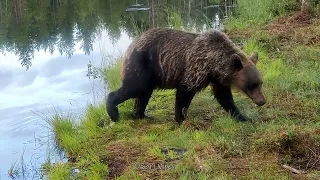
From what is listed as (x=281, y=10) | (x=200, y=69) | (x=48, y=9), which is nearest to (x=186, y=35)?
(x=200, y=69)

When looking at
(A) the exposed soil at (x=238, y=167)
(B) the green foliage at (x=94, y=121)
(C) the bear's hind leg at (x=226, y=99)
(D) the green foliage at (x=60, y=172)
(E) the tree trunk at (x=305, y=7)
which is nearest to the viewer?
(A) the exposed soil at (x=238, y=167)

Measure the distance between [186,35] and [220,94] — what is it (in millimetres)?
1044

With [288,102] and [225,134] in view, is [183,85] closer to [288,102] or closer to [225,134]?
[225,134]

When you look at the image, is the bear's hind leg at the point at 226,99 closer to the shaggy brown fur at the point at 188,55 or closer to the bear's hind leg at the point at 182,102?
the shaggy brown fur at the point at 188,55

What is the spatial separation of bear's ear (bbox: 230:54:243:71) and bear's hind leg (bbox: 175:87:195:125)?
756mm

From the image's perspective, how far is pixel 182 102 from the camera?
707 centimetres

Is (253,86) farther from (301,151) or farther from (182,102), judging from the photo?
(301,151)

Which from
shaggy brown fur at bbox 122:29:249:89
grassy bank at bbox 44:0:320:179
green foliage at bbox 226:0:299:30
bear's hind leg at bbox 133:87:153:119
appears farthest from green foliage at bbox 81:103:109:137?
green foliage at bbox 226:0:299:30

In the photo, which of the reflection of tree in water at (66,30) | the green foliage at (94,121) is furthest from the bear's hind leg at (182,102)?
the reflection of tree in water at (66,30)

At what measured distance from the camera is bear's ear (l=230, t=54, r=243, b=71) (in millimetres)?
6535

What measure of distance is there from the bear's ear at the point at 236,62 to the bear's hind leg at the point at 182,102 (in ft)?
2.48

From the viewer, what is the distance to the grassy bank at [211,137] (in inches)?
214

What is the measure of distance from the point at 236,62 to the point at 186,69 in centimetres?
79

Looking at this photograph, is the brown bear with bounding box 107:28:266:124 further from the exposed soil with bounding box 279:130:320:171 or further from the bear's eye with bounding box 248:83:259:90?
Answer: the exposed soil with bounding box 279:130:320:171
